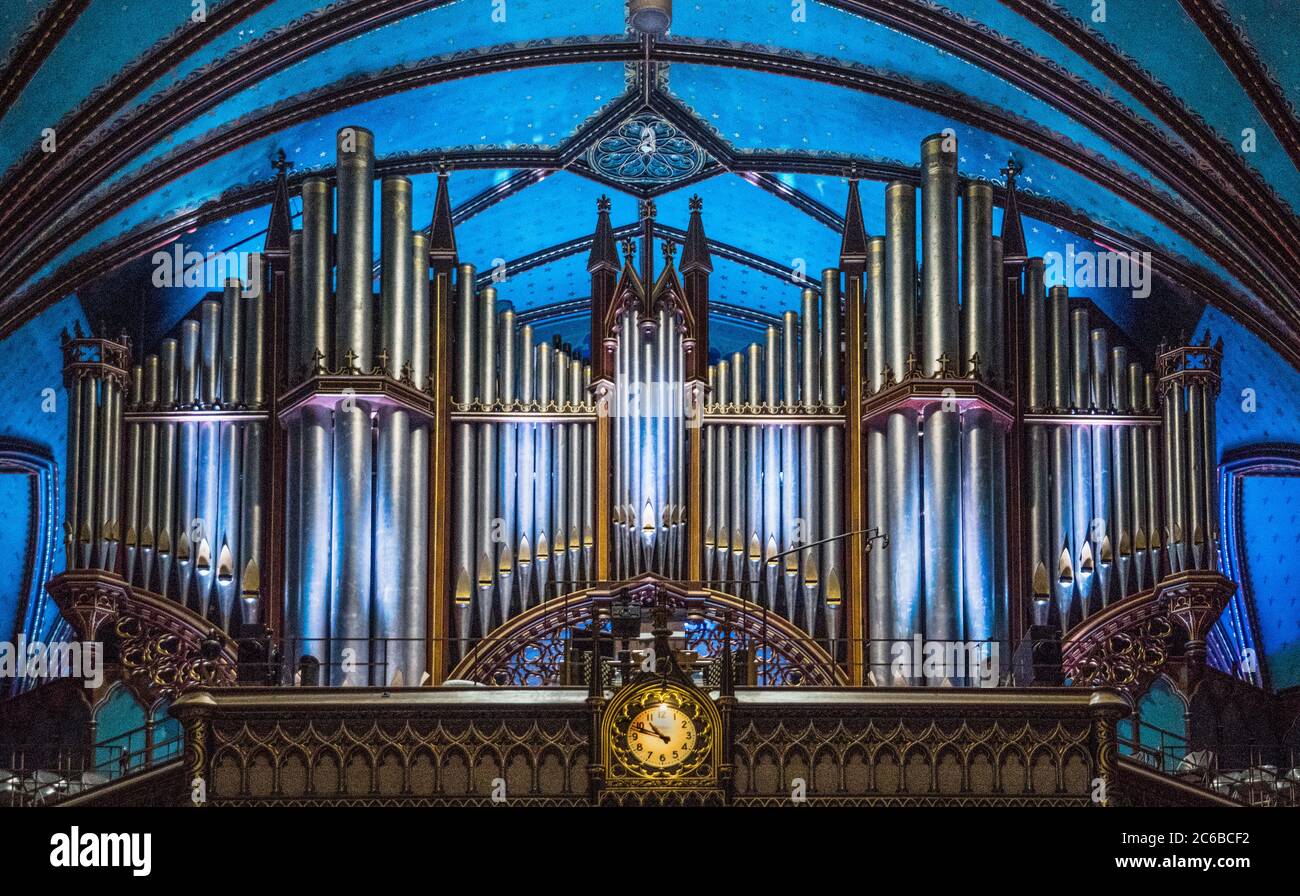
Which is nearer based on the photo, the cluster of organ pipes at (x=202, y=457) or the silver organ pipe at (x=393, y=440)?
the silver organ pipe at (x=393, y=440)

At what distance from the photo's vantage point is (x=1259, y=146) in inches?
909

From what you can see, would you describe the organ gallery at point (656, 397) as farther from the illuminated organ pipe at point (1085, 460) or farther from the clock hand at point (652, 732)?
the clock hand at point (652, 732)

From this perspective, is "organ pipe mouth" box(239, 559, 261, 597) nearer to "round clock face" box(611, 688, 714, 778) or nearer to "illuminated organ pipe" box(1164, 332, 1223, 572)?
"round clock face" box(611, 688, 714, 778)

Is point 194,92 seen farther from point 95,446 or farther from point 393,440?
point 393,440

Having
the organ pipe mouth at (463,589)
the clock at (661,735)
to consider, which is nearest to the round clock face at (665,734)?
the clock at (661,735)

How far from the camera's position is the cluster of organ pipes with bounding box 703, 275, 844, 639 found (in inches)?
964

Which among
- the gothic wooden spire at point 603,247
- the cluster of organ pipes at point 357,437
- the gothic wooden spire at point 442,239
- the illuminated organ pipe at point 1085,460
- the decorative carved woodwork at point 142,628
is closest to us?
the cluster of organ pipes at point 357,437

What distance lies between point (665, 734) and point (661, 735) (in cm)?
3

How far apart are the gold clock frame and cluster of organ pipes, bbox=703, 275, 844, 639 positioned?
11.3 feet

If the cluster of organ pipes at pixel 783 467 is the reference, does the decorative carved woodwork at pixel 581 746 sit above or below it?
below

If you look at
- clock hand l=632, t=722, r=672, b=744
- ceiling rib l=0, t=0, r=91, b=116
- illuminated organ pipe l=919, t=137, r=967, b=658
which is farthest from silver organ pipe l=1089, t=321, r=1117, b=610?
ceiling rib l=0, t=0, r=91, b=116

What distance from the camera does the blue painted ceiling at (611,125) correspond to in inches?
907
